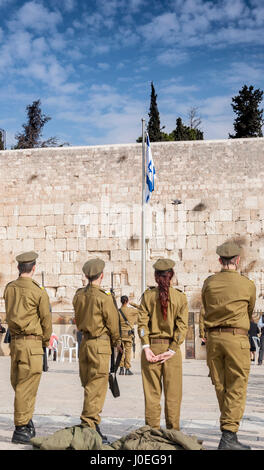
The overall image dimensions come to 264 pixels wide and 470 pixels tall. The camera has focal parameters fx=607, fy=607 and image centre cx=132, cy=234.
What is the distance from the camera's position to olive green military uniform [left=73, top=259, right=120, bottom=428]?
4976 millimetres

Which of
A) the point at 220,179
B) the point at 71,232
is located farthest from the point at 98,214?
the point at 220,179

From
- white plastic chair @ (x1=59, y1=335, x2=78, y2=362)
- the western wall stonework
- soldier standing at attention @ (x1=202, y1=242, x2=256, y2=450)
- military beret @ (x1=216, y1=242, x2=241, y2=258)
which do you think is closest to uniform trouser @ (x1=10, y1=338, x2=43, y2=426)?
soldier standing at attention @ (x1=202, y1=242, x2=256, y2=450)

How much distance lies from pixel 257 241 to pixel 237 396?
14250 millimetres

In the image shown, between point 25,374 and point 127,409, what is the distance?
2138 mm

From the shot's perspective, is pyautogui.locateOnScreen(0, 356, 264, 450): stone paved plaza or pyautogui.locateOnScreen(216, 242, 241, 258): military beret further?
pyautogui.locateOnScreen(0, 356, 264, 450): stone paved plaza

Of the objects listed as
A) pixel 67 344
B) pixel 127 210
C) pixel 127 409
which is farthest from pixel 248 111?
pixel 127 409

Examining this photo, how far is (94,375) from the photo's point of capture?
5.01 metres

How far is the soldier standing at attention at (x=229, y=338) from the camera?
4.62m

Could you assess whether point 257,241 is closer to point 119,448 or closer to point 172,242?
point 172,242

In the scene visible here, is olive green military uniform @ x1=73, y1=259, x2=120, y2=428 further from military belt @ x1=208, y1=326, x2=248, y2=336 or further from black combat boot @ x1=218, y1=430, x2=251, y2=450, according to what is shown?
black combat boot @ x1=218, y1=430, x2=251, y2=450

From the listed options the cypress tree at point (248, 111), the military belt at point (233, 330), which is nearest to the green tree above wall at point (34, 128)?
the cypress tree at point (248, 111)

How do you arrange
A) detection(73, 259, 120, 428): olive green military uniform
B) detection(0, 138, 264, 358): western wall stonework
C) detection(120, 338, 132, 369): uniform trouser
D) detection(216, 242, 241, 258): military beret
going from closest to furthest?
detection(216, 242, 241, 258): military beret < detection(73, 259, 120, 428): olive green military uniform < detection(120, 338, 132, 369): uniform trouser < detection(0, 138, 264, 358): western wall stonework

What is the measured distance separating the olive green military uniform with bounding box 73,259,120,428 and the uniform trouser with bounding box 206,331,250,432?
34.2 inches

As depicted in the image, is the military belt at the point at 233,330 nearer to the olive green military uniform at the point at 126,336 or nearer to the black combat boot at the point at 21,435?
the black combat boot at the point at 21,435
